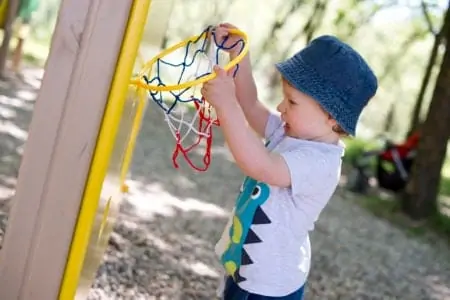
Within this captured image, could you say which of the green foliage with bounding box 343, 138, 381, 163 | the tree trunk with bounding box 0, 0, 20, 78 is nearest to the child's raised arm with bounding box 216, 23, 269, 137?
the tree trunk with bounding box 0, 0, 20, 78

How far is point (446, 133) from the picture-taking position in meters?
8.13

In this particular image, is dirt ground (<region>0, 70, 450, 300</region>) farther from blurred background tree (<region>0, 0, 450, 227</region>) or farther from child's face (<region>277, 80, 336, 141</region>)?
→ blurred background tree (<region>0, 0, 450, 227</region>)

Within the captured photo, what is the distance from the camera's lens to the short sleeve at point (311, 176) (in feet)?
7.23

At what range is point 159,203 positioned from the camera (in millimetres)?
6320

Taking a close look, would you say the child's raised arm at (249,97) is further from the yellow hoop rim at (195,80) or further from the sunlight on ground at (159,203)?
the sunlight on ground at (159,203)

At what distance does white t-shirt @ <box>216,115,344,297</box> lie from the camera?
2262mm

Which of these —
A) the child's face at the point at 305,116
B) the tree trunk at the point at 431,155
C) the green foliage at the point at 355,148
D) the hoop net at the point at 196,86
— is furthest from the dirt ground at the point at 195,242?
the green foliage at the point at 355,148

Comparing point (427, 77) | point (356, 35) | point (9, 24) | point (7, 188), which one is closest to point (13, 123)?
point (9, 24)

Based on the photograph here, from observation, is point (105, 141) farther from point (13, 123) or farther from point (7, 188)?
point (13, 123)

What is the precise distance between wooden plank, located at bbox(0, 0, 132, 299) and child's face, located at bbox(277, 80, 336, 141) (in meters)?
0.54

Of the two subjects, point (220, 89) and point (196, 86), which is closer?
point (220, 89)

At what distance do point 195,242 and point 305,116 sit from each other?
10.9 ft

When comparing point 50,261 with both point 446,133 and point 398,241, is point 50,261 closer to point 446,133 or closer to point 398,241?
point 398,241

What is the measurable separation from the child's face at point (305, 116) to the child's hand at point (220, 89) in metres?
0.27
